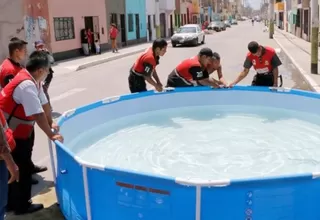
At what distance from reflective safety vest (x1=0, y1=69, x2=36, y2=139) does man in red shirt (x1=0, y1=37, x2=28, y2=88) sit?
4.80 feet

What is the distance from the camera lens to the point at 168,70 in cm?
1667

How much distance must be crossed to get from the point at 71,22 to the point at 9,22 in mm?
6421

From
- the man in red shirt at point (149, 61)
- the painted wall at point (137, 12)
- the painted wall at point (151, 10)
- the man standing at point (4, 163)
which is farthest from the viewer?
the painted wall at point (151, 10)

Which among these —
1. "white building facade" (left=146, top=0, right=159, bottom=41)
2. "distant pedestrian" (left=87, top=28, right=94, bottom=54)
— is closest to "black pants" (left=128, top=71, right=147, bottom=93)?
"distant pedestrian" (left=87, top=28, right=94, bottom=54)

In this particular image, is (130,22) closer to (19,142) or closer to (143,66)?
(143,66)

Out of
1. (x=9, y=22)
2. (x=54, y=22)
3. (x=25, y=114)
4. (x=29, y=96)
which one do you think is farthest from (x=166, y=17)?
(x=29, y=96)

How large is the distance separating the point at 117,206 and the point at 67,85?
11.1 metres

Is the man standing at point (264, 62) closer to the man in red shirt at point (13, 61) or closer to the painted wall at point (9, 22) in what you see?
the man in red shirt at point (13, 61)

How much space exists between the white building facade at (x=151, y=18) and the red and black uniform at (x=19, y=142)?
3423cm

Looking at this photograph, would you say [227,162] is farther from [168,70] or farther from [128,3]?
[128,3]

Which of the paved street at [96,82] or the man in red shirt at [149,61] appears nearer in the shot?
the man in red shirt at [149,61]

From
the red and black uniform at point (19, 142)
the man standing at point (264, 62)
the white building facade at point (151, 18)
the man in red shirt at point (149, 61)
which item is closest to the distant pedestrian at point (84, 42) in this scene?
the white building facade at point (151, 18)

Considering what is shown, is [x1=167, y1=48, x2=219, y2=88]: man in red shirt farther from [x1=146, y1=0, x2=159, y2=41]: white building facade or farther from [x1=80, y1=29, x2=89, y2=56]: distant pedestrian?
[x1=146, y1=0, x2=159, y2=41]: white building facade

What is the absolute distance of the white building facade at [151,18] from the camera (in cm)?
3862
